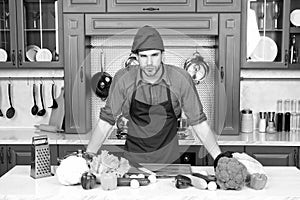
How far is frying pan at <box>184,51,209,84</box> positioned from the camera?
369 cm

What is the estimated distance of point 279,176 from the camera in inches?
84.8

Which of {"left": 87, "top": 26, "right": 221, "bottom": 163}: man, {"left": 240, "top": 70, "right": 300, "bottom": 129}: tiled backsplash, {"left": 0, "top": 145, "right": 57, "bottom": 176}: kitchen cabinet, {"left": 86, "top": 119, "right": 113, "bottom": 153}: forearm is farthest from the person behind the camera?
{"left": 240, "top": 70, "right": 300, "bottom": 129}: tiled backsplash

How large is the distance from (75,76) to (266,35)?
1.56 meters

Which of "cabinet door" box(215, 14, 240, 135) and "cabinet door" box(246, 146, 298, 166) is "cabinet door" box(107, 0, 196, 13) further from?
"cabinet door" box(246, 146, 298, 166)

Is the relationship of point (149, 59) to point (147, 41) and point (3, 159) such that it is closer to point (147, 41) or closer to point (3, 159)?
point (147, 41)

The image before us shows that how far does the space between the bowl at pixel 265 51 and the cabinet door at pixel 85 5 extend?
125 centimetres

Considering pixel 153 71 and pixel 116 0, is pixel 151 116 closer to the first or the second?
pixel 153 71

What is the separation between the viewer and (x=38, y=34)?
363 centimetres

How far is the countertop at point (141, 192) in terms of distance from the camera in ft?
6.05

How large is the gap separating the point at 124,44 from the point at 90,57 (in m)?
0.32

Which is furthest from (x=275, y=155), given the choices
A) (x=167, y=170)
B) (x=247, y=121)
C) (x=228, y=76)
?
(x=167, y=170)

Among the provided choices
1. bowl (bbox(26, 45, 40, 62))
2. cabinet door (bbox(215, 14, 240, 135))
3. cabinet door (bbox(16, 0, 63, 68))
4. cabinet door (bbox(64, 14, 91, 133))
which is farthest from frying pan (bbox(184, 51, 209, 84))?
bowl (bbox(26, 45, 40, 62))

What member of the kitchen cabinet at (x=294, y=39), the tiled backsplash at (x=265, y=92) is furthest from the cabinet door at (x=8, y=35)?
the kitchen cabinet at (x=294, y=39)

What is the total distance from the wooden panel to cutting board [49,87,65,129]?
0.69 metres
